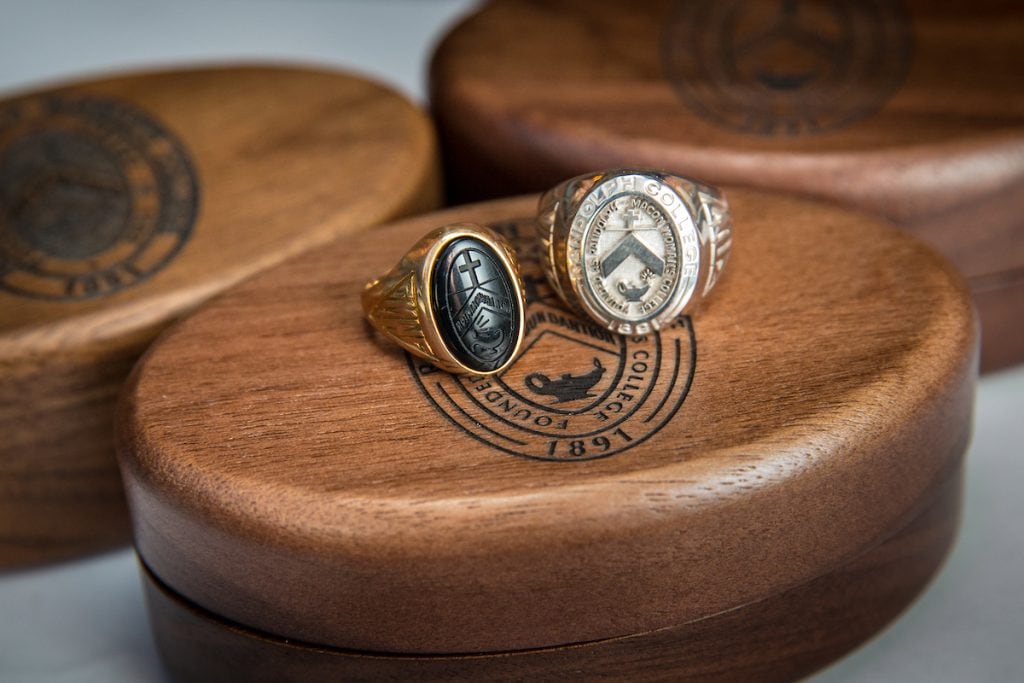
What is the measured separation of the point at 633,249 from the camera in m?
1.24

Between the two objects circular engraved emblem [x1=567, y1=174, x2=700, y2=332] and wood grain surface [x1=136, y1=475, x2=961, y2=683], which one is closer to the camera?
wood grain surface [x1=136, y1=475, x2=961, y2=683]

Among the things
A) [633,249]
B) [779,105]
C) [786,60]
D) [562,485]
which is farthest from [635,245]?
[786,60]

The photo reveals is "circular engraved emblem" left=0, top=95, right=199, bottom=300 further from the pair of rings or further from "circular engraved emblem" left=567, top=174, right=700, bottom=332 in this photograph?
"circular engraved emblem" left=567, top=174, right=700, bottom=332

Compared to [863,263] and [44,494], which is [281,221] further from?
[863,263]

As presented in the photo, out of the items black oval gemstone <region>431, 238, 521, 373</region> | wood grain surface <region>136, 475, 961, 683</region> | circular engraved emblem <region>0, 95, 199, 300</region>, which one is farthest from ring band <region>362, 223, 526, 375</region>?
circular engraved emblem <region>0, 95, 199, 300</region>

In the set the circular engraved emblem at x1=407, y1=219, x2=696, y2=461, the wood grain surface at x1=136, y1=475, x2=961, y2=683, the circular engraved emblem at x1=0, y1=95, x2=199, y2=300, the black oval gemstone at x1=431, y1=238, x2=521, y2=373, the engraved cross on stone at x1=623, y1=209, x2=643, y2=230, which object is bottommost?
Answer: the wood grain surface at x1=136, y1=475, x2=961, y2=683

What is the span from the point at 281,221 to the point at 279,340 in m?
0.31

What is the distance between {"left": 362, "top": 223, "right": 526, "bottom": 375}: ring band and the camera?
46.5 inches

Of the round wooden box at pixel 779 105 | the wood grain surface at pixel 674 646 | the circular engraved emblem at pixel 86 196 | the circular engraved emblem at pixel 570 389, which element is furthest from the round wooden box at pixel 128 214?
the circular engraved emblem at pixel 570 389

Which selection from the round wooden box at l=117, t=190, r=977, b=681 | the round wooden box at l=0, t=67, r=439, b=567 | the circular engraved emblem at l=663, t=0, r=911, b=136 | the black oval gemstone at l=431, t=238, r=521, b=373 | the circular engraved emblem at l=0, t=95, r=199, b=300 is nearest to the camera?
the round wooden box at l=117, t=190, r=977, b=681

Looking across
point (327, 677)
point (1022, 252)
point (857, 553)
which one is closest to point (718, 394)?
point (857, 553)

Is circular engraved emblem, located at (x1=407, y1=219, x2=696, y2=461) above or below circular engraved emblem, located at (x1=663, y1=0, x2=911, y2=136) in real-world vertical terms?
below

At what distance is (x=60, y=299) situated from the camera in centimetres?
144

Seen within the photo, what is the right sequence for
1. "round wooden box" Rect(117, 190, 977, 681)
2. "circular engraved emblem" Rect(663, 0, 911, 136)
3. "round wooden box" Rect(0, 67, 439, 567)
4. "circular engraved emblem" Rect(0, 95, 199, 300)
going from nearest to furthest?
"round wooden box" Rect(117, 190, 977, 681) → "round wooden box" Rect(0, 67, 439, 567) → "circular engraved emblem" Rect(0, 95, 199, 300) → "circular engraved emblem" Rect(663, 0, 911, 136)
